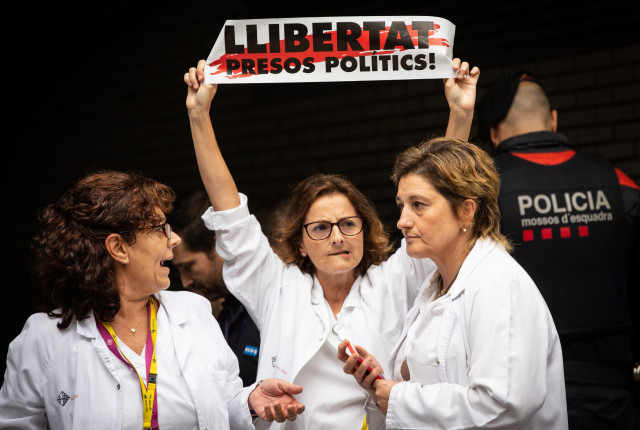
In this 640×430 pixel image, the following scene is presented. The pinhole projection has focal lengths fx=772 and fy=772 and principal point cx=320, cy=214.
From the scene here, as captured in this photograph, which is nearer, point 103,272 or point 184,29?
point 103,272

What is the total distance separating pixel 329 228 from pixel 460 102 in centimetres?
75

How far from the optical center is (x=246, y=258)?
10.3ft

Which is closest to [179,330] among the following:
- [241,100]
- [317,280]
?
[317,280]

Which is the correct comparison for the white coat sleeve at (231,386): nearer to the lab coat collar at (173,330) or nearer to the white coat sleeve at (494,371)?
the lab coat collar at (173,330)

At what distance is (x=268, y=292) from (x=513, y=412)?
1.25 metres

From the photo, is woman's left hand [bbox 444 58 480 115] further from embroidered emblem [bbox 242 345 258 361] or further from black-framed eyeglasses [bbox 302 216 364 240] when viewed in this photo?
embroidered emblem [bbox 242 345 258 361]

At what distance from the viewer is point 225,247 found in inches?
123

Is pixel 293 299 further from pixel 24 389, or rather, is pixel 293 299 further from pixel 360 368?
pixel 24 389

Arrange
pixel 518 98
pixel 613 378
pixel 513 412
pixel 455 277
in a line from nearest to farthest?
pixel 513 412 < pixel 455 277 < pixel 613 378 < pixel 518 98

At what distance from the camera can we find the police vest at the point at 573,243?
3.46m

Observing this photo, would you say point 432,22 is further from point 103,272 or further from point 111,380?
point 111,380

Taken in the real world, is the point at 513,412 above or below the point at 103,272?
below

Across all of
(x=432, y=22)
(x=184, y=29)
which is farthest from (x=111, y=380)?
(x=184, y=29)

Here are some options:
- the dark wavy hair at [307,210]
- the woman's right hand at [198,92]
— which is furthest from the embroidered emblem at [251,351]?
the woman's right hand at [198,92]
